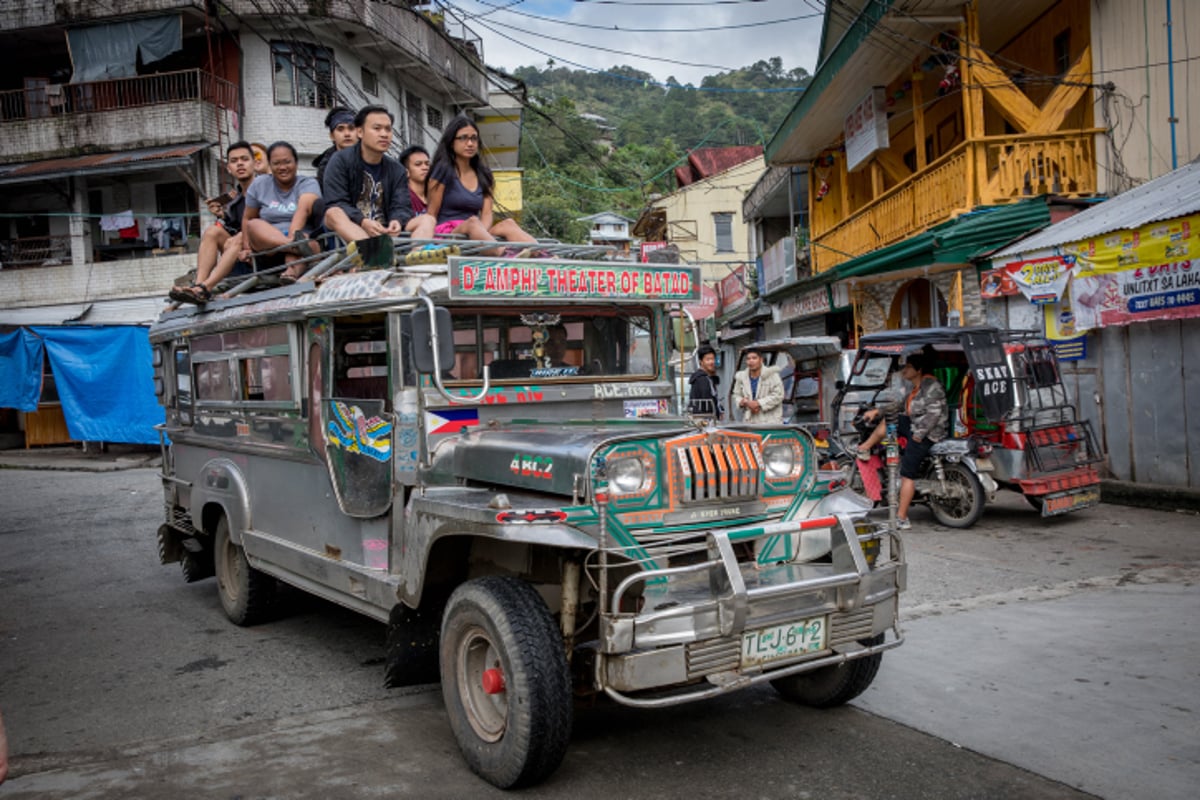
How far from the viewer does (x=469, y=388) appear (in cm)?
478

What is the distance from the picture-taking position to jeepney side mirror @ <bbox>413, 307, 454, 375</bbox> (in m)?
4.29

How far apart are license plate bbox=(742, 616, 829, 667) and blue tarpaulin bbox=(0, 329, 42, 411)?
18765mm

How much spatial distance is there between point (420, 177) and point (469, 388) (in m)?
3.18

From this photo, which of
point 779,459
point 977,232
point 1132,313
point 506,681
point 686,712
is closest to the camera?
point 506,681

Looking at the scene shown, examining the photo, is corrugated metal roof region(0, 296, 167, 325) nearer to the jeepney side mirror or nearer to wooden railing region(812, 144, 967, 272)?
wooden railing region(812, 144, 967, 272)

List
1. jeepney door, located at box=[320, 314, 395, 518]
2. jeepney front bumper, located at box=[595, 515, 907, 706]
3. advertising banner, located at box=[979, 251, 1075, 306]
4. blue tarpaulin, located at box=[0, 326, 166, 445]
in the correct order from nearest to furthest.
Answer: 1. jeepney front bumper, located at box=[595, 515, 907, 706]
2. jeepney door, located at box=[320, 314, 395, 518]
3. advertising banner, located at box=[979, 251, 1075, 306]
4. blue tarpaulin, located at box=[0, 326, 166, 445]

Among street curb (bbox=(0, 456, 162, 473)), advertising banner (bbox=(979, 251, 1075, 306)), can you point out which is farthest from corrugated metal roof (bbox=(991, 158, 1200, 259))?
street curb (bbox=(0, 456, 162, 473))

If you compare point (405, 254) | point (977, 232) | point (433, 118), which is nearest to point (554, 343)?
point (405, 254)

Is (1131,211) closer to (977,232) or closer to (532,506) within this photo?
(977,232)

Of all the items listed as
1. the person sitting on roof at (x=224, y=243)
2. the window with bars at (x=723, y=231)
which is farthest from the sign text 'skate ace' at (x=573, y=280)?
the window with bars at (x=723, y=231)

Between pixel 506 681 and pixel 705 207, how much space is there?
114 ft

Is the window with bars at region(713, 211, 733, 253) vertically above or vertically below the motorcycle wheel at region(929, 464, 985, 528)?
above

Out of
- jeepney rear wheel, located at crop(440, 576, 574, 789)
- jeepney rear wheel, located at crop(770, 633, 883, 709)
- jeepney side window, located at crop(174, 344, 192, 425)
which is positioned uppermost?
jeepney side window, located at crop(174, 344, 192, 425)

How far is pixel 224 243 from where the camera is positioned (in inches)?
303
